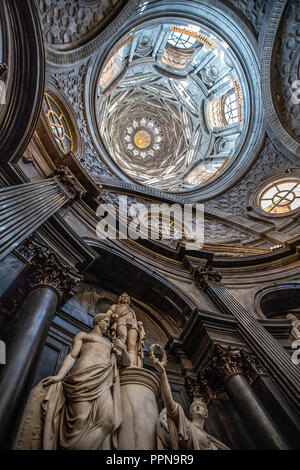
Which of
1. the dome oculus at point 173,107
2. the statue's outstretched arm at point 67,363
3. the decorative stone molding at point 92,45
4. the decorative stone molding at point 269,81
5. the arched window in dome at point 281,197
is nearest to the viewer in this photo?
the statue's outstretched arm at point 67,363

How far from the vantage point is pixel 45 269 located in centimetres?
510

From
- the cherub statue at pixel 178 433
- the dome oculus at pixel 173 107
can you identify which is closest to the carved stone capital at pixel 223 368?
the cherub statue at pixel 178 433

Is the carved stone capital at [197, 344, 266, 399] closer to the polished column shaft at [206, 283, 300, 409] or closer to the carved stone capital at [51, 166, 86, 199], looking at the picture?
the polished column shaft at [206, 283, 300, 409]

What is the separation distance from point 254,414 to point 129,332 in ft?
7.69

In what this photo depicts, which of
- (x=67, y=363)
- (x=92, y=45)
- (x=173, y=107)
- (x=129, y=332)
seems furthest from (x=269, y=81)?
(x=67, y=363)

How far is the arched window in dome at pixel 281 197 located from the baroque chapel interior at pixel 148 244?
74 millimetres

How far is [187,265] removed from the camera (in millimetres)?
9523

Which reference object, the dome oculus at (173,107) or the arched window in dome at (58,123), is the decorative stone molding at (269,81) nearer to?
the dome oculus at (173,107)

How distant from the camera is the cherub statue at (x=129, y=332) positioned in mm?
4746

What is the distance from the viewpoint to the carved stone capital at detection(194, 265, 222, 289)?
8637mm

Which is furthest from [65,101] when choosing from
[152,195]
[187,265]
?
[187,265]

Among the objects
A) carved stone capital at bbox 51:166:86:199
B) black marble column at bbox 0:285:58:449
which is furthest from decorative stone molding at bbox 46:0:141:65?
black marble column at bbox 0:285:58:449

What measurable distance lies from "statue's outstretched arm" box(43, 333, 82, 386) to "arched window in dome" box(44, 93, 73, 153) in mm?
8482

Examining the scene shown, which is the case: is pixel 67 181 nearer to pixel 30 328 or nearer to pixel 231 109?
pixel 30 328
